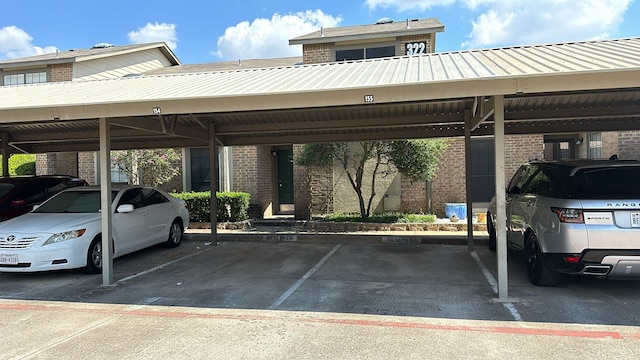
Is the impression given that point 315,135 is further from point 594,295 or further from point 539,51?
point 594,295

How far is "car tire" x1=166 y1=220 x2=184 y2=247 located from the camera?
9.77 metres

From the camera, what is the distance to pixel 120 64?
19750 mm

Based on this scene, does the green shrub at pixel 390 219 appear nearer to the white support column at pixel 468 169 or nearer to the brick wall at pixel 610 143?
the white support column at pixel 468 169

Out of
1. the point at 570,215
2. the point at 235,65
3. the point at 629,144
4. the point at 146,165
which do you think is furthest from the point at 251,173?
the point at 629,144

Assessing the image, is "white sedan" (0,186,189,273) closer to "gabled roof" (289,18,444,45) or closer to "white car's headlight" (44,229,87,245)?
"white car's headlight" (44,229,87,245)

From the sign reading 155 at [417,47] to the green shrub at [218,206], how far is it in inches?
300

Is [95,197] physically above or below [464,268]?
above

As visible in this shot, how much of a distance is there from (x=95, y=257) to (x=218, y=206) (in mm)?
6179

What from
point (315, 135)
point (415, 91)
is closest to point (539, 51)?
point (415, 91)

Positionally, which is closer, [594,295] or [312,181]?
[594,295]

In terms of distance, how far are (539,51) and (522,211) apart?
8.48 ft

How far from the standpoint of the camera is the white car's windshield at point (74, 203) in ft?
25.9

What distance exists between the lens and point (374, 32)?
1526 centimetres

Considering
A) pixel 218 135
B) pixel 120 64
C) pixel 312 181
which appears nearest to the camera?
pixel 218 135
